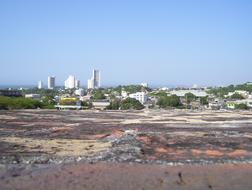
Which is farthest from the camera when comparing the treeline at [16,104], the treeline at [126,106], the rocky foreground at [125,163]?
the treeline at [126,106]

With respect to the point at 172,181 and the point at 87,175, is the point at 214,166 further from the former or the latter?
the point at 87,175

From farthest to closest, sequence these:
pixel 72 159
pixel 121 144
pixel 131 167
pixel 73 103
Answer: pixel 73 103, pixel 121 144, pixel 72 159, pixel 131 167

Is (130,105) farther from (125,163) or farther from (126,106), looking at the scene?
(125,163)

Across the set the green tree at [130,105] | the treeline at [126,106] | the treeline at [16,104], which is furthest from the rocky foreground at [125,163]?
the green tree at [130,105]

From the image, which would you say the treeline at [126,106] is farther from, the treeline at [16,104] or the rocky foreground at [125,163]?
the rocky foreground at [125,163]

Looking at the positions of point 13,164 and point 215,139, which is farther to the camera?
point 215,139

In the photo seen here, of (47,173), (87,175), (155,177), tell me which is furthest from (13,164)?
(155,177)

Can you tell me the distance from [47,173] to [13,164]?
227 centimetres

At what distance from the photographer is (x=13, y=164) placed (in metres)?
18.2

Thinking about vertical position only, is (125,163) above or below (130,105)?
below

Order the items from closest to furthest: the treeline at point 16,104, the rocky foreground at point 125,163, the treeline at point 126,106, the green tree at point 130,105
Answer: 1. the rocky foreground at point 125,163
2. the treeline at point 16,104
3. the treeline at point 126,106
4. the green tree at point 130,105

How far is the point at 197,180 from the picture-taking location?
15805 millimetres

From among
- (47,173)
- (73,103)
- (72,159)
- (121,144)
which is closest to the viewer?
(47,173)

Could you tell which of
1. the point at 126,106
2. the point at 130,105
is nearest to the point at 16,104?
the point at 126,106
